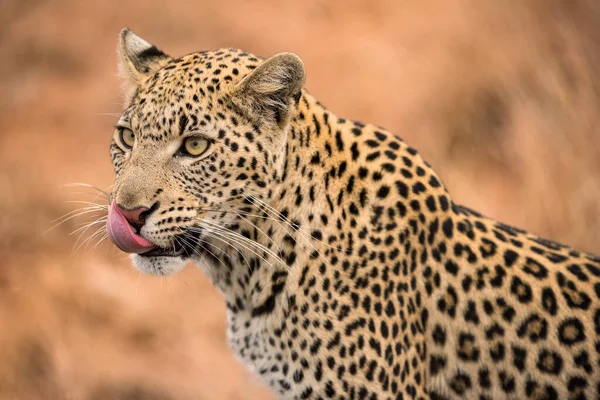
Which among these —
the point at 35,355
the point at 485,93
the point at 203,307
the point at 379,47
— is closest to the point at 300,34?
the point at 379,47

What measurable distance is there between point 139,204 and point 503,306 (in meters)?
2.42

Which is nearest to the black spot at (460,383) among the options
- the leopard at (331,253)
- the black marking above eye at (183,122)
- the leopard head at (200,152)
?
the leopard at (331,253)

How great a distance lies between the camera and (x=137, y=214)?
503 cm

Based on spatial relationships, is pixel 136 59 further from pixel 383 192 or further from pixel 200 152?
pixel 383 192

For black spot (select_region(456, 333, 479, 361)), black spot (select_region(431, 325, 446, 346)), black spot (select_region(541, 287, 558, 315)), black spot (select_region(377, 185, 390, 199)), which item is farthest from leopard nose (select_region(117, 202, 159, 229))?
black spot (select_region(541, 287, 558, 315))

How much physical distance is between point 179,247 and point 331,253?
966mm

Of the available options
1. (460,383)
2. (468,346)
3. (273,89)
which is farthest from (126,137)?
(460,383)

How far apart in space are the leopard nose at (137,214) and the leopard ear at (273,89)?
832mm

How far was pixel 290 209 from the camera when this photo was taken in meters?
5.45

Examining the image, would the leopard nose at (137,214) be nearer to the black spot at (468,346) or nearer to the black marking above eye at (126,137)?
the black marking above eye at (126,137)

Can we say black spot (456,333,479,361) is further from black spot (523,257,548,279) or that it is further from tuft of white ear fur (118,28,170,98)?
tuft of white ear fur (118,28,170,98)

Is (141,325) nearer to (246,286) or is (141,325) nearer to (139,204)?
(246,286)

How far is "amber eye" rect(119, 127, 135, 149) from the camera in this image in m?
5.42

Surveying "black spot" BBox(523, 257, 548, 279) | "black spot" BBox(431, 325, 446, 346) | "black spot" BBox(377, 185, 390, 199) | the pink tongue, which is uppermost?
"black spot" BBox(377, 185, 390, 199)
